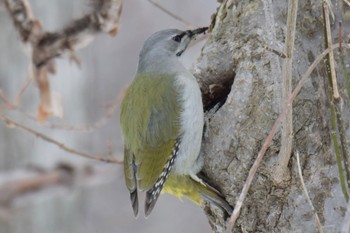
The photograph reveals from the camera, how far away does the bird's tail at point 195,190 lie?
3486mm

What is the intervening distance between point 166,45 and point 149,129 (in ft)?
1.65

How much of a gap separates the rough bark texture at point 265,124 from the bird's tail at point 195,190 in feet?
0.13

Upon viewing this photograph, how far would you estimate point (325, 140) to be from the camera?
129 inches

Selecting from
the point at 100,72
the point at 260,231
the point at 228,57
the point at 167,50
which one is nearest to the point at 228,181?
the point at 260,231

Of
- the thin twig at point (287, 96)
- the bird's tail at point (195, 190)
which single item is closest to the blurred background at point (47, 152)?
the bird's tail at point (195, 190)

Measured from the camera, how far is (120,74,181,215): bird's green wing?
3596 millimetres

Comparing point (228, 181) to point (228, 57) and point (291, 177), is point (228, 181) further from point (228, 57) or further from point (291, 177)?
point (228, 57)

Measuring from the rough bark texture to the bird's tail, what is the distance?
0.13ft

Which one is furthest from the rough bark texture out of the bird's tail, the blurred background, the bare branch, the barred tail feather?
the blurred background

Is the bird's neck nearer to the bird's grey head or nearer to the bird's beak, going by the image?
the bird's grey head

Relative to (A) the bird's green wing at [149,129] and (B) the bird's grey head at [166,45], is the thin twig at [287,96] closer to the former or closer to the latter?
(A) the bird's green wing at [149,129]

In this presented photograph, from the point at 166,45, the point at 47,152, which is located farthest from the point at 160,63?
the point at 47,152

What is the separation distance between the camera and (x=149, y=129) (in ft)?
12.0

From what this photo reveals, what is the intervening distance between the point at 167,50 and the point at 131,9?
269 inches
